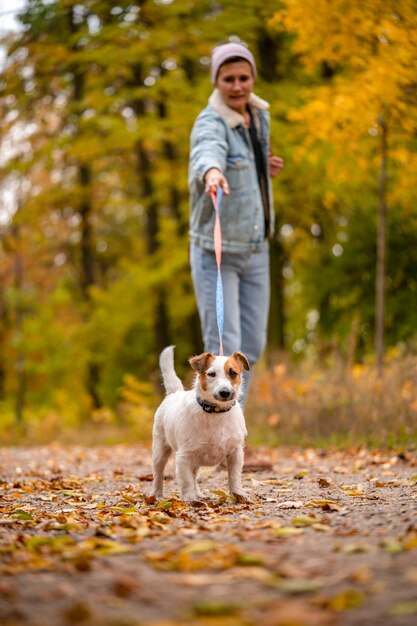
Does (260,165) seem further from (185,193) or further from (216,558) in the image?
(185,193)

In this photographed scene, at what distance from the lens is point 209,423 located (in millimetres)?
4828

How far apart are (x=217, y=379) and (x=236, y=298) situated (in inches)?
61.8

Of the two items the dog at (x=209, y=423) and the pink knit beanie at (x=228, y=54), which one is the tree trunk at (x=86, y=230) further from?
the dog at (x=209, y=423)

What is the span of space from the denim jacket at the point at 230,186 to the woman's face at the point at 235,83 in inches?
2.2

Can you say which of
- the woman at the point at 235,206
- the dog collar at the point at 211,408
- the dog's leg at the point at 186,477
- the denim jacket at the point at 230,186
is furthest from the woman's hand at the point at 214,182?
the dog's leg at the point at 186,477

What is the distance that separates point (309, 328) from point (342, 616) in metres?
15.7

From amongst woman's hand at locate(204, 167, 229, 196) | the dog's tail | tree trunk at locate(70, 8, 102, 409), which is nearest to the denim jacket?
woman's hand at locate(204, 167, 229, 196)

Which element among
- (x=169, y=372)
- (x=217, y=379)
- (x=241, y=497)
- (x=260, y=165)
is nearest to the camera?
(x=217, y=379)

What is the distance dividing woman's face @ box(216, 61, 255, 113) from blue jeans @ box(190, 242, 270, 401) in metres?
1.09

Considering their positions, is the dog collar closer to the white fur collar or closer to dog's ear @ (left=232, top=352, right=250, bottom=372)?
dog's ear @ (left=232, top=352, right=250, bottom=372)

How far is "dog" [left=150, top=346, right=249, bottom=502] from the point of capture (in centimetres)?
479

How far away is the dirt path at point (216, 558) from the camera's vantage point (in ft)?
8.19

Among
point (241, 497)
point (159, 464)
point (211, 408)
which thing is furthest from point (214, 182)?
point (241, 497)

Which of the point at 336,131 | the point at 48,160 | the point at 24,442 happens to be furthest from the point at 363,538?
the point at 48,160
